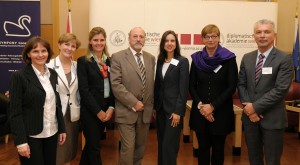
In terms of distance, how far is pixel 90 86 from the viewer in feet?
9.43

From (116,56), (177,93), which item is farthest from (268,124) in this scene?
(116,56)

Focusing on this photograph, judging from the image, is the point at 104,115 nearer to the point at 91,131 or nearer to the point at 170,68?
the point at 91,131

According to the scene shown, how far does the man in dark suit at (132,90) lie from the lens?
9.55ft

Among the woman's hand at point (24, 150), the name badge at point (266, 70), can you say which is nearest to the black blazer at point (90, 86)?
the woman's hand at point (24, 150)

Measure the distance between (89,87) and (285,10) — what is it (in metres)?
5.29

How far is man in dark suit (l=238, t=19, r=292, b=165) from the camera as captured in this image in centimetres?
254

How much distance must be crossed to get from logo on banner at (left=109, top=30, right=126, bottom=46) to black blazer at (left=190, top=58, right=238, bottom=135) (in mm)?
2685

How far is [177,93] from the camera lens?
2941 mm

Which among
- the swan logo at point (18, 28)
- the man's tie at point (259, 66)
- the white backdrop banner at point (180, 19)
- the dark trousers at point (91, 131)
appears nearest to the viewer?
the man's tie at point (259, 66)

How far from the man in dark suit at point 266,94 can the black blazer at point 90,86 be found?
1.35 metres

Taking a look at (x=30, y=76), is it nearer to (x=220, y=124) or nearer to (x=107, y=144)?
(x=220, y=124)

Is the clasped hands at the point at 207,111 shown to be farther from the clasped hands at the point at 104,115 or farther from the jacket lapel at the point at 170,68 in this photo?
the clasped hands at the point at 104,115

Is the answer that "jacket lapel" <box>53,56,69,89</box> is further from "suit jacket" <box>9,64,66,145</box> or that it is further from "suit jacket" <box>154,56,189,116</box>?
"suit jacket" <box>154,56,189,116</box>

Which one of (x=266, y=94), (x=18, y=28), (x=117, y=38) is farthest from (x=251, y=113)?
(x=18, y=28)
